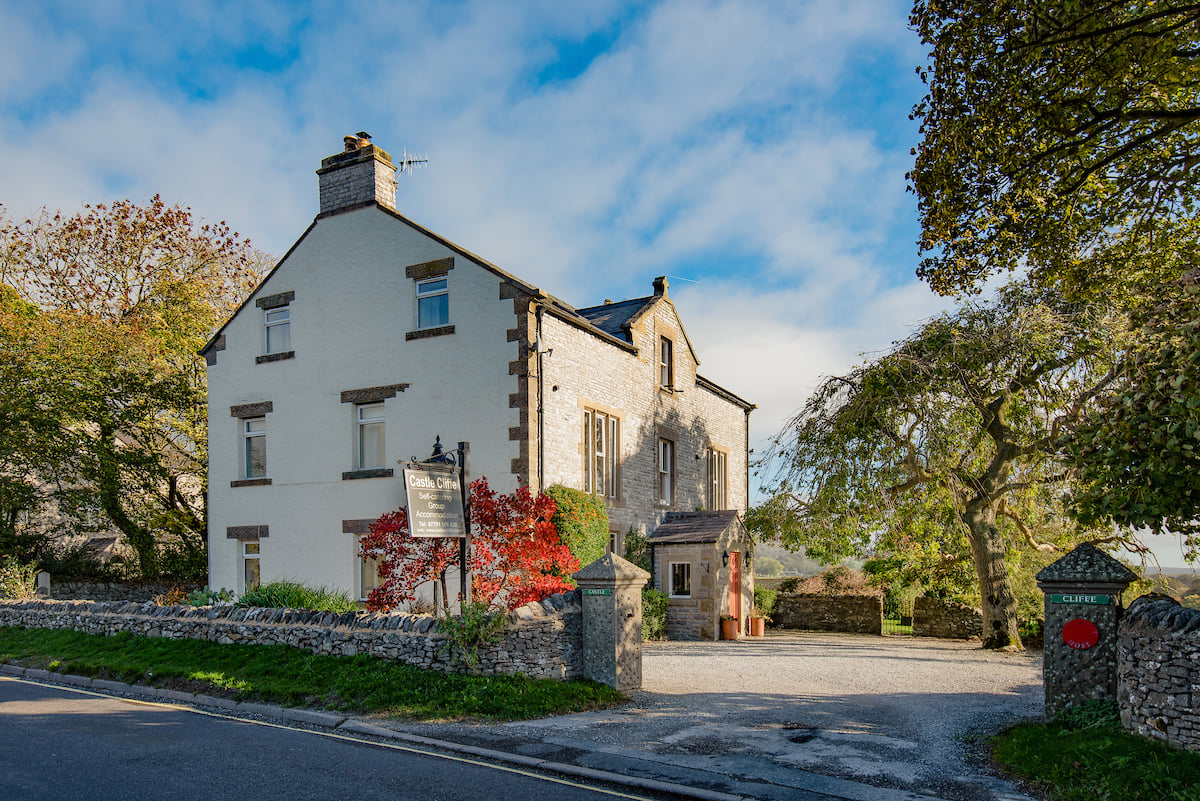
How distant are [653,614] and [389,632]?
403 inches

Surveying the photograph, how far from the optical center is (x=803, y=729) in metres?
10.4

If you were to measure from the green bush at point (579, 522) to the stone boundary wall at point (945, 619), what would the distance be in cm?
1035

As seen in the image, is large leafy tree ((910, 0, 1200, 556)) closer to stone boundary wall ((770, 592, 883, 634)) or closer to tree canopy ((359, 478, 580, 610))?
tree canopy ((359, 478, 580, 610))

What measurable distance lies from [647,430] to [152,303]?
1854 cm

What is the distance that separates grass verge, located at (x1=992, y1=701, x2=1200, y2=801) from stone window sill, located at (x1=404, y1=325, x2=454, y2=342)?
46.7 ft

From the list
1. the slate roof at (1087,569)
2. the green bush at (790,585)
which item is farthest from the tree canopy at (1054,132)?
the green bush at (790,585)

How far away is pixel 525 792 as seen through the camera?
7777 millimetres

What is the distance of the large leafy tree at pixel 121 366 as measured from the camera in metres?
24.9

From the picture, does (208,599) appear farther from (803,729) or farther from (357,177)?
(803,729)

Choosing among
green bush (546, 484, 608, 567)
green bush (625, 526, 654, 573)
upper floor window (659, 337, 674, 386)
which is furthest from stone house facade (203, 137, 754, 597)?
upper floor window (659, 337, 674, 386)

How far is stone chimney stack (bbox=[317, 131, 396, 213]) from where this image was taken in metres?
21.9

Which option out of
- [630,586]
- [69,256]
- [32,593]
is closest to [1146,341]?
[630,586]

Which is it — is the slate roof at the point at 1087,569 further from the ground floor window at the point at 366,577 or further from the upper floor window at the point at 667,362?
the upper floor window at the point at 667,362

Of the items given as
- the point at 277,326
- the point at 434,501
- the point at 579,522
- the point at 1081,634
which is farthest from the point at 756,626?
the point at 1081,634
